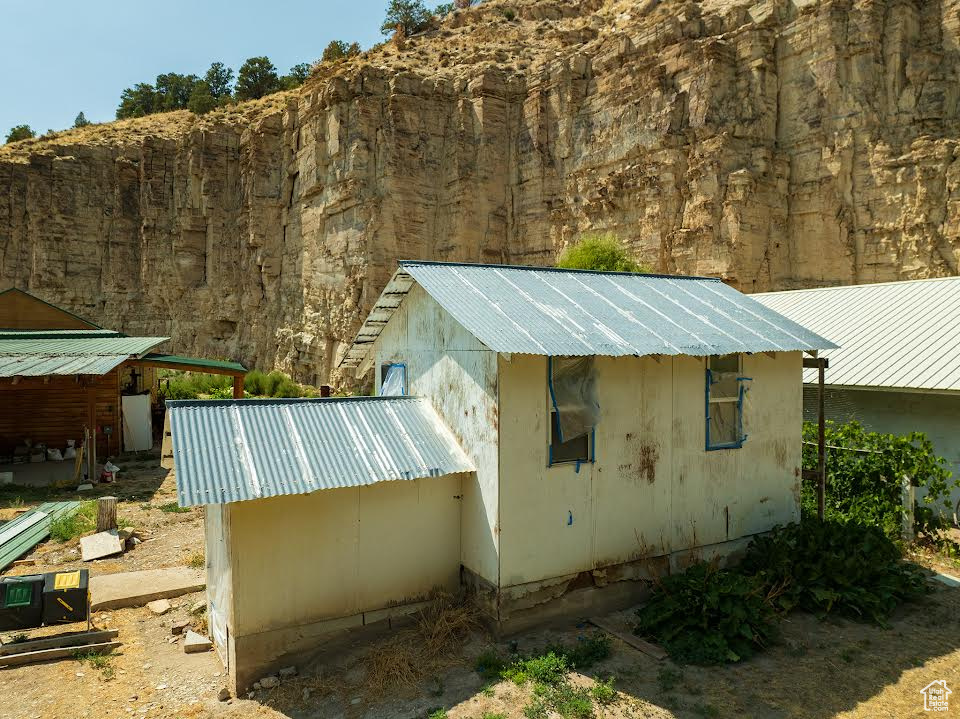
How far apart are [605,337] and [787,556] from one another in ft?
13.6

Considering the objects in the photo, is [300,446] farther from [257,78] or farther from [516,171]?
[257,78]

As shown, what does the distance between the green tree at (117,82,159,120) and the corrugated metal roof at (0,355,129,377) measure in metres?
52.6

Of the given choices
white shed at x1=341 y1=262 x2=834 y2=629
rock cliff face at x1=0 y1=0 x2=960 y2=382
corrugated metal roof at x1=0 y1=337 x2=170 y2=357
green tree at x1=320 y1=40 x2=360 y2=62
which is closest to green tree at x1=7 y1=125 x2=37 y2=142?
rock cliff face at x1=0 y1=0 x2=960 y2=382

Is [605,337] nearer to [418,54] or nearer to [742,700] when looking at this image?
[742,700]

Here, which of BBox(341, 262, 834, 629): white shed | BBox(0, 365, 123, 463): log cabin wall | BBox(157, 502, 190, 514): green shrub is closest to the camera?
BBox(341, 262, 834, 629): white shed

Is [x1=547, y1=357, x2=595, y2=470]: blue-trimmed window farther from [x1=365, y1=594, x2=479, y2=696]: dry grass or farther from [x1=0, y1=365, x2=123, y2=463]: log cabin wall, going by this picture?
[x1=0, y1=365, x2=123, y2=463]: log cabin wall

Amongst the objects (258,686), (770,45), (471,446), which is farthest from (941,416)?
(770,45)

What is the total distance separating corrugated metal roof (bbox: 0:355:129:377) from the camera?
15164 millimetres

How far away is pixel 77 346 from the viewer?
19.1 meters

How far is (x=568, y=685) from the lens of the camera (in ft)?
21.0

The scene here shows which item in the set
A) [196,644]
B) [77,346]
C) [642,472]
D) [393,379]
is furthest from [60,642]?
[77,346]

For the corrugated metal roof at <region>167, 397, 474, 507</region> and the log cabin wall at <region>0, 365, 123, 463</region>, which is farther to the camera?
the log cabin wall at <region>0, 365, 123, 463</region>

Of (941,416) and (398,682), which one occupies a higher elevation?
(941,416)

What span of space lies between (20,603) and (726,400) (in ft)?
30.9
